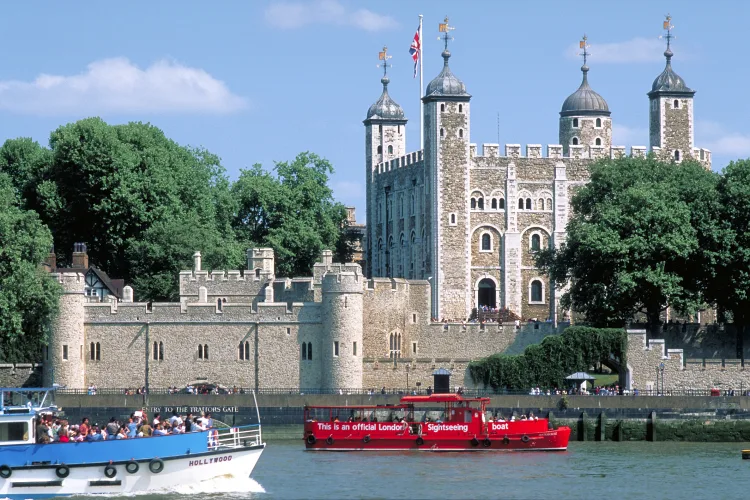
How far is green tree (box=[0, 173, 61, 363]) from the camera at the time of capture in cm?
7669

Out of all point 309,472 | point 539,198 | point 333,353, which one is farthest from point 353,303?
point 539,198

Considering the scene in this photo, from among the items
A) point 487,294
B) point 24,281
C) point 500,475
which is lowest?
point 500,475

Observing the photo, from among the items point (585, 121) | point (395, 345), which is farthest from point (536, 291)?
point (395, 345)

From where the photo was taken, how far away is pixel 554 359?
78000mm

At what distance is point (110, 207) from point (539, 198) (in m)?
20.8

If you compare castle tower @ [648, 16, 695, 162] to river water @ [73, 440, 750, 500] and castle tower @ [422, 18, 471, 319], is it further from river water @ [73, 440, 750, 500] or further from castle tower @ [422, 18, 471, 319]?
river water @ [73, 440, 750, 500]

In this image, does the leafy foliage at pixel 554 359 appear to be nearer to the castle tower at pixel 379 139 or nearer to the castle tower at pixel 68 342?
the castle tower at pixel 68 342

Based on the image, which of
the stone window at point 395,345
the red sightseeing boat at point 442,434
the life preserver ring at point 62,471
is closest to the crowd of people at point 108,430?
the life preserver ring at point 62,471

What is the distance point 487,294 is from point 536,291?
248 centimetres

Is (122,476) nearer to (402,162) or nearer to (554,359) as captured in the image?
(554,359)

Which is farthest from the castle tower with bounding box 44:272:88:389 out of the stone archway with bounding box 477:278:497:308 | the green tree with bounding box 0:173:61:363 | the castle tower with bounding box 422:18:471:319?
the stone archway with bounding box 477:278:497:308

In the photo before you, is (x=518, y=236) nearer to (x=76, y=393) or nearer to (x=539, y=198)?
(x=539, y=198)

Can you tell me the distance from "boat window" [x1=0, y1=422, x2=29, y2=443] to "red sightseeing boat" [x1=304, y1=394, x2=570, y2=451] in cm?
1424

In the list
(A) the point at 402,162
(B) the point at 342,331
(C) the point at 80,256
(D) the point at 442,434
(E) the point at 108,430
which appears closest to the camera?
(E) the point at 108,430
